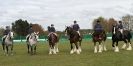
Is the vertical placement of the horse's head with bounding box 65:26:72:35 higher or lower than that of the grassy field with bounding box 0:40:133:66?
higher

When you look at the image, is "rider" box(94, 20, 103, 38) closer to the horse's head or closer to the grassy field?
the horse's head

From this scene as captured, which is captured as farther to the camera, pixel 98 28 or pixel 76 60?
pixel 98 28

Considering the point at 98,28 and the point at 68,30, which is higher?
the point at 98,28

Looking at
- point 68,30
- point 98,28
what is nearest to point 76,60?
point 68,30

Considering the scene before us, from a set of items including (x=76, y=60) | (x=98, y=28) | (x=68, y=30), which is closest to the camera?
(x=76, y=60)

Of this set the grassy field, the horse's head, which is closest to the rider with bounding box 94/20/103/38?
the horse's head

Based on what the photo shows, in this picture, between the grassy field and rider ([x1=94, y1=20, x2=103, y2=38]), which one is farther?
rider ([x1=94, y1=20, x2=103, y2=38])

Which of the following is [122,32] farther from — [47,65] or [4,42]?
[47,65]

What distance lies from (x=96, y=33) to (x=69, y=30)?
Answer: 7.35 ft

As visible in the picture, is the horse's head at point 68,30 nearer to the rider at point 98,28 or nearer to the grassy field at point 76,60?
the rider at point 98,28

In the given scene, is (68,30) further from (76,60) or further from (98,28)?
(76,60)

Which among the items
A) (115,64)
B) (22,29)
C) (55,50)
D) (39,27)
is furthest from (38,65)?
(39,27)

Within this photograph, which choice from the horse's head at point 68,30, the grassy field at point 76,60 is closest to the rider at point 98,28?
the horse's head at point 68,30

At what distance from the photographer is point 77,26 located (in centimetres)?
3278
